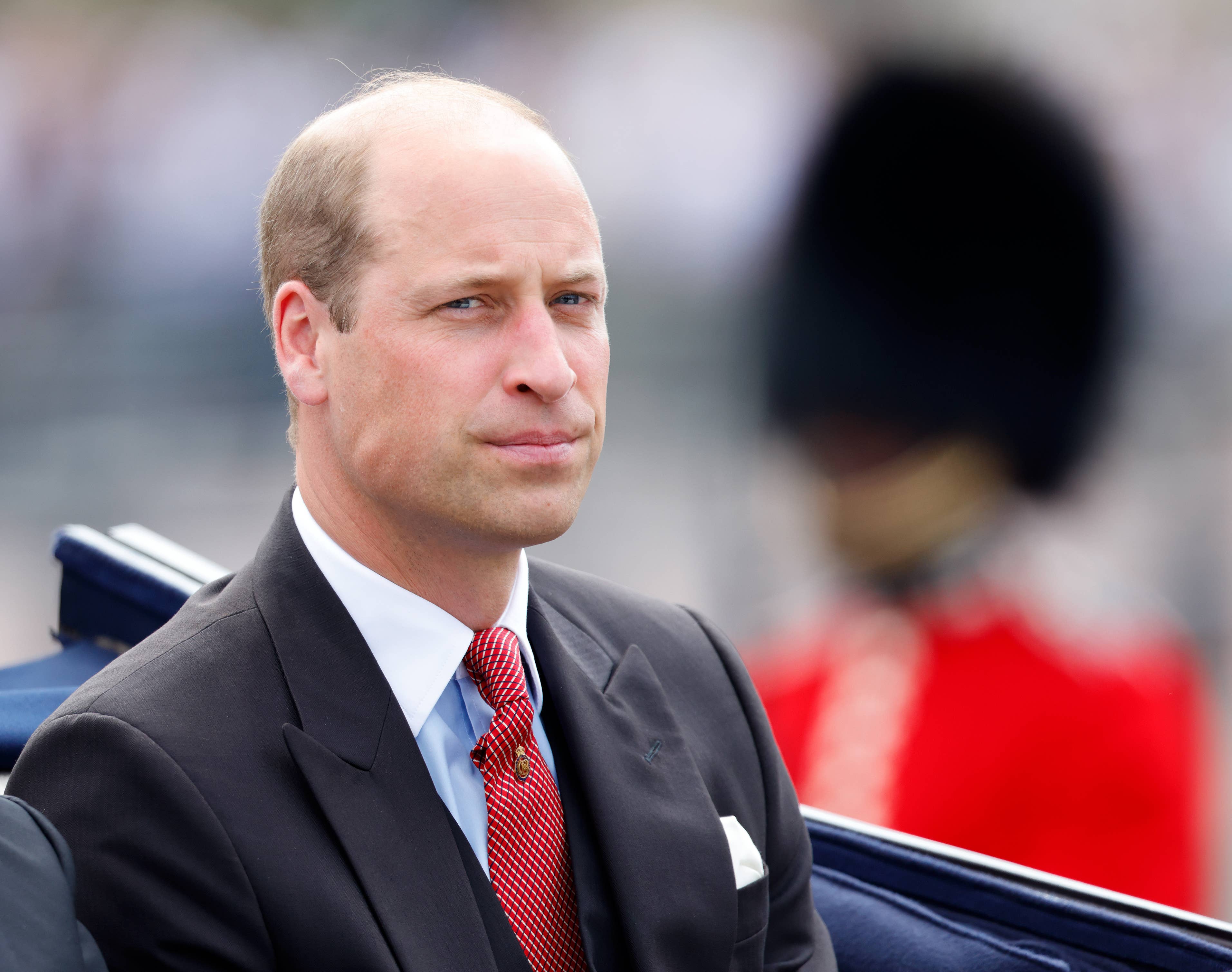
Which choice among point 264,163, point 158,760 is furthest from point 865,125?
point 158,760

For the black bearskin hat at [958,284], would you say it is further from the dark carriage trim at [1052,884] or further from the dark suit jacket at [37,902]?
the dark suit jacket at [37,902]

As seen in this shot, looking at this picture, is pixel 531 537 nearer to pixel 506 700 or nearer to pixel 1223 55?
pixel 506 700

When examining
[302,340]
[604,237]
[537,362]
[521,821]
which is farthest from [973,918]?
[604,237]

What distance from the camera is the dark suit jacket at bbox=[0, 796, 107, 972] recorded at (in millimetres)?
951

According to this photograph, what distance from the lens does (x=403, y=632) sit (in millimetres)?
1291

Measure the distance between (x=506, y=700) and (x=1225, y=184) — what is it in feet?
25.5

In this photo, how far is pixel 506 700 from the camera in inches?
51.3

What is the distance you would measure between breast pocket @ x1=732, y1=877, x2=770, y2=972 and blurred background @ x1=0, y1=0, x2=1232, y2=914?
6458 mm

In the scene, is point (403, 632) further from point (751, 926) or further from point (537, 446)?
point (751, 926)

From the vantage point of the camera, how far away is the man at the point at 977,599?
8.36 ft


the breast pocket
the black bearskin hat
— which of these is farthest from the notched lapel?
the black bearskin hat

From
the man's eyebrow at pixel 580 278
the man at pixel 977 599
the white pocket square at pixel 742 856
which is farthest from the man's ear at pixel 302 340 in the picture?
the man at pixel 977 599

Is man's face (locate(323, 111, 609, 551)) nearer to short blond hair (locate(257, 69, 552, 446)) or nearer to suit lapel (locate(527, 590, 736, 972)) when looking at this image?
short blond hair (locate(257, 69, 552, 446))

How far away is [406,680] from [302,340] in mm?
372
